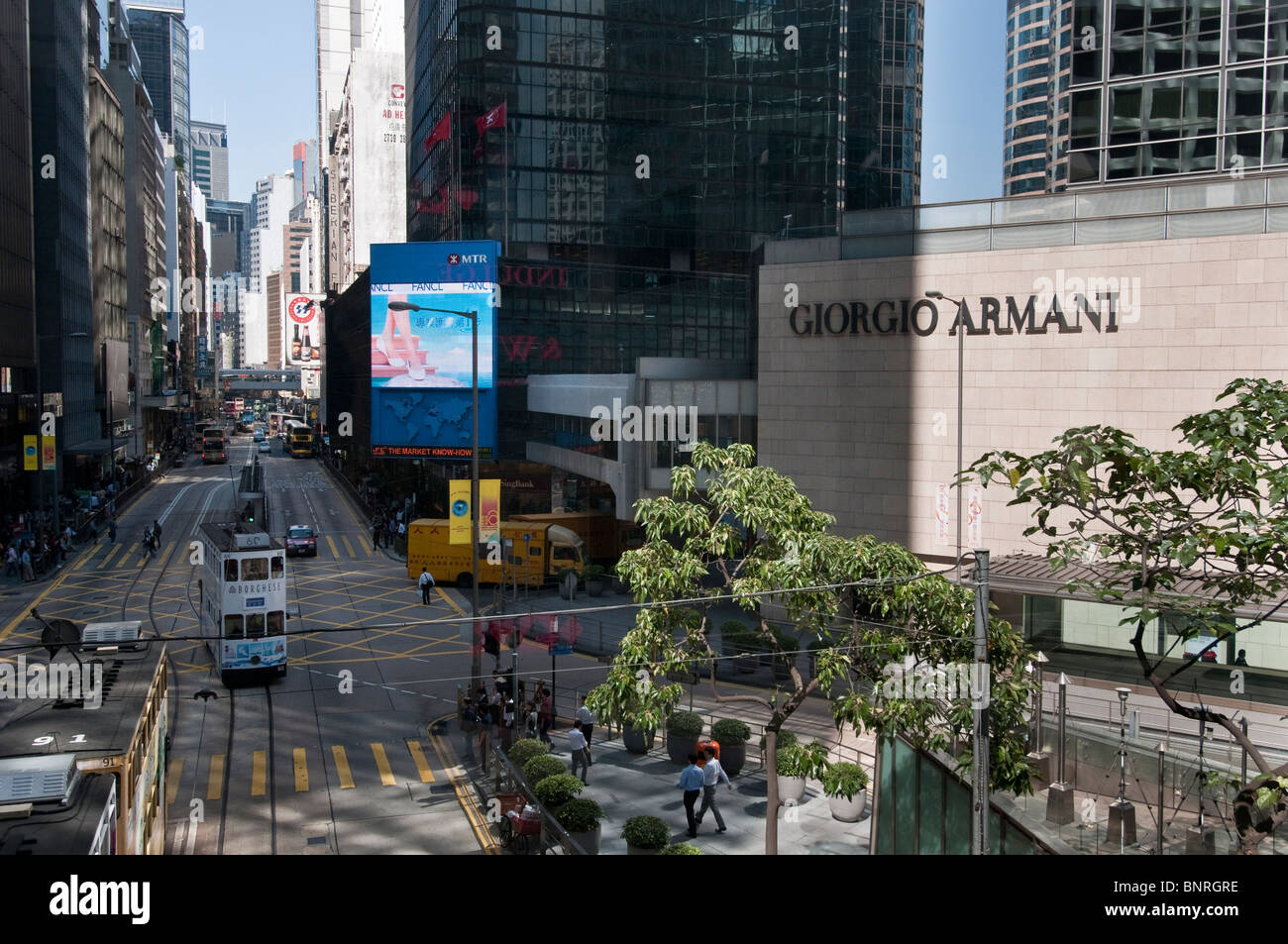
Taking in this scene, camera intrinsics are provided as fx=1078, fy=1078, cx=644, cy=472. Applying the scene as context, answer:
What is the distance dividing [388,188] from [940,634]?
4122 inches

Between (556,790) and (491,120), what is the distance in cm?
4858

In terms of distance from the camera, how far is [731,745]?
20.0 m

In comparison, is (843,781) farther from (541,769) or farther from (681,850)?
(541,769)

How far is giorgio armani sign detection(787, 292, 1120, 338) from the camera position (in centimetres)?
2756

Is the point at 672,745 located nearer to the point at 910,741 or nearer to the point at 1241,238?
the point at 910,741

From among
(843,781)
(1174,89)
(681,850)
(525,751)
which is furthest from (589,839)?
(1174,89)

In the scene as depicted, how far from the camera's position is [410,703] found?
2556cm

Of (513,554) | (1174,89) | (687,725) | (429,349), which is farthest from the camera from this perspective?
(429,349)

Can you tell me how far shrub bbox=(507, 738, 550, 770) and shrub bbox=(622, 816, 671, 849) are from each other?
3798 millimetres

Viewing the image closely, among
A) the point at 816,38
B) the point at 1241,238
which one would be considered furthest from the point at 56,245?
the point at 1241,238

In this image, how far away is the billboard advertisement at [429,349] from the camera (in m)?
51.6
